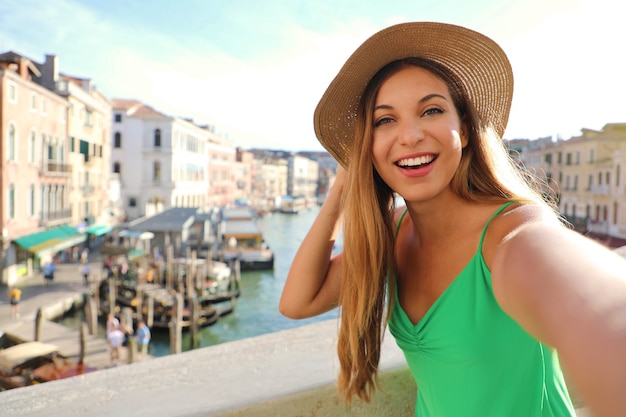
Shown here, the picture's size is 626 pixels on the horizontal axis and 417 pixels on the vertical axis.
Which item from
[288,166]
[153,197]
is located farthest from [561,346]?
[288,166]

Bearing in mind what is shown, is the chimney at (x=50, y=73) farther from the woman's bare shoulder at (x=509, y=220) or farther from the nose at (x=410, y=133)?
the woman's bare shoulder at (x=509, y=220)

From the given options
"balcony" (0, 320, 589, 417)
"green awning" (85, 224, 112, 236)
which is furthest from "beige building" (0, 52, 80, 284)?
"balcony" (0, 320, 589, 417)

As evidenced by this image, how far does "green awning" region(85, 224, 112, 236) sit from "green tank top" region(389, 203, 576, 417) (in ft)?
70.8

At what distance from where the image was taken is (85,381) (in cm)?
99

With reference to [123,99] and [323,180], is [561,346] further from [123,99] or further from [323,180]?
[323,180]

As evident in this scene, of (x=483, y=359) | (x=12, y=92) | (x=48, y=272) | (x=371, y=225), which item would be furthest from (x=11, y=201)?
(x=483, y=359)

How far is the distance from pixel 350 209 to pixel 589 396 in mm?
664

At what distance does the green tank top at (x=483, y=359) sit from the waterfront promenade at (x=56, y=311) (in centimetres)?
867

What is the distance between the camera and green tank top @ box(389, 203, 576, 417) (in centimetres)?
73

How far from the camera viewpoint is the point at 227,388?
90cm

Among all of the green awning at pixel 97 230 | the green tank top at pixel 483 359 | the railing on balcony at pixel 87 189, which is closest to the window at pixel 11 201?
the green awning at pixel 97 230

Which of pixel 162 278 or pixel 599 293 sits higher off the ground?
pixel 599 293

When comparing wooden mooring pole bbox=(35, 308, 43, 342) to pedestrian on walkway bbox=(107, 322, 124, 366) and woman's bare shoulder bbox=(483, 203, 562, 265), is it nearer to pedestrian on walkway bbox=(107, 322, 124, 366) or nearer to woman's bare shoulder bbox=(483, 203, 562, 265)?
pedestrian on walkway bbox=(107, 322, 124, 366)

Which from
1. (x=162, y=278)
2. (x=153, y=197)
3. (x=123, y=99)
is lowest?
(x=162, y=278)
